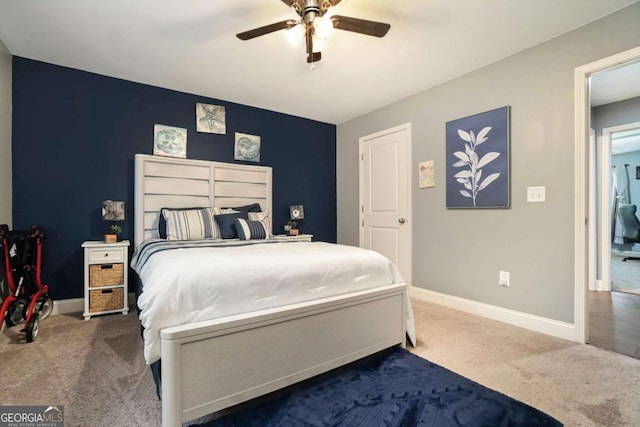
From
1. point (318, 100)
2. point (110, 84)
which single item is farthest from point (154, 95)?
point (318, 100)

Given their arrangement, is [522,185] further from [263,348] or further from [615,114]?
[263,348]

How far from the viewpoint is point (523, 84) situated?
257 centimetres

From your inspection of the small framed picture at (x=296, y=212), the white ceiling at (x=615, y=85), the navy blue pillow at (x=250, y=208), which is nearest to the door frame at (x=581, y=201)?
the white ceiling at (x=615, y=85)

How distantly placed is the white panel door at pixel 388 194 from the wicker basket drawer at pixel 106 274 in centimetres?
292

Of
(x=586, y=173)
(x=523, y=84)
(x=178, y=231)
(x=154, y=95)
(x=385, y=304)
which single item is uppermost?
(x=154, y=95)

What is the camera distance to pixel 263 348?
1.49m

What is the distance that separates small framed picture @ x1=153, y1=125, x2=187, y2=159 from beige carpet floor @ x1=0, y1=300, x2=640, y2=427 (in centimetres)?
186

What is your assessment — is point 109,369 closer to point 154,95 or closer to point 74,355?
point 74,355

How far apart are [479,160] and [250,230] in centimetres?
237

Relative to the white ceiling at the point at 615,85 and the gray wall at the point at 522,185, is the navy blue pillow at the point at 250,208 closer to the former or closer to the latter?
the gray wall at the point at 522,185

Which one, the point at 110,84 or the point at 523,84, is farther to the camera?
the point at 110,84

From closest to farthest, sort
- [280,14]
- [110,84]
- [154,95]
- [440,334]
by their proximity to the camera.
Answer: [280,14]
[440,334]
[110,84]
[154,95]

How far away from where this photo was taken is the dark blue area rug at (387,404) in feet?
4.49

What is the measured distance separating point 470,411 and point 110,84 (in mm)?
4104
